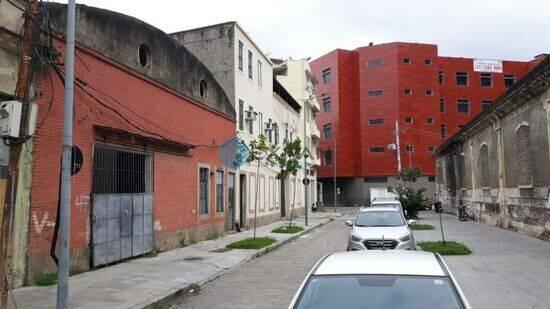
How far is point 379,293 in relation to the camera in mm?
4125

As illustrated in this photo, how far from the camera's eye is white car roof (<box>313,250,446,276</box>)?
4.36 metres

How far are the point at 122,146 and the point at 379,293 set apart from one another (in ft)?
36.5

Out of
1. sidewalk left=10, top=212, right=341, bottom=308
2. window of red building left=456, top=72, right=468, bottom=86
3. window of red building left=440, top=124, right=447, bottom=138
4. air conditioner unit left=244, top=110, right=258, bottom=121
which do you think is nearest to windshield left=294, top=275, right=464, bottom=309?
sidewalk left=10, top=212, right=341, bottom=308

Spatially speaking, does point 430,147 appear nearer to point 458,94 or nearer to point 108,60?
point 458,94

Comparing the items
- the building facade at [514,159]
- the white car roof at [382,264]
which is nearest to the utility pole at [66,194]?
the white car roof at [382,264]

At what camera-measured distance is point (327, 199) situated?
72.6m

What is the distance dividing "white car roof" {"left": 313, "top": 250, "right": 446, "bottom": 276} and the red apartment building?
59.0 meters

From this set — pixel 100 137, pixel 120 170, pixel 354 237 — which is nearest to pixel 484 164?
pixel 354 237

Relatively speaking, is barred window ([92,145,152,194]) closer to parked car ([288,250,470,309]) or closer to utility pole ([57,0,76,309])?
utility pole ([57,0,76,309])

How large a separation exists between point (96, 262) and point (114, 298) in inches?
143

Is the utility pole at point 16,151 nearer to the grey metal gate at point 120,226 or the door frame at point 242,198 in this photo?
the grey metal gate at point 120,226

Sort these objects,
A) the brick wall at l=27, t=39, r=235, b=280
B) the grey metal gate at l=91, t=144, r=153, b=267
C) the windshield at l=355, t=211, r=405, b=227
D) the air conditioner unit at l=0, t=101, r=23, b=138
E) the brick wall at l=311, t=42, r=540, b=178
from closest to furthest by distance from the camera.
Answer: the air conditioner unit at l=0, t=101, r=23, b=138 → the brick wall at l=27, t=39, r=235, b=280 → the grey metal gate at l=91, t=144, r=153, b=267 → the windshield at l=355, t=211, r=405, b=227 → the brick wall at l=311, t=42, r=540, b=178

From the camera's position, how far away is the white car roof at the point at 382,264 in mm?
4359

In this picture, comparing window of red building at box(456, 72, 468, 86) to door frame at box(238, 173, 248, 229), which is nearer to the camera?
door frame at box(238, 173, 248, 229)
